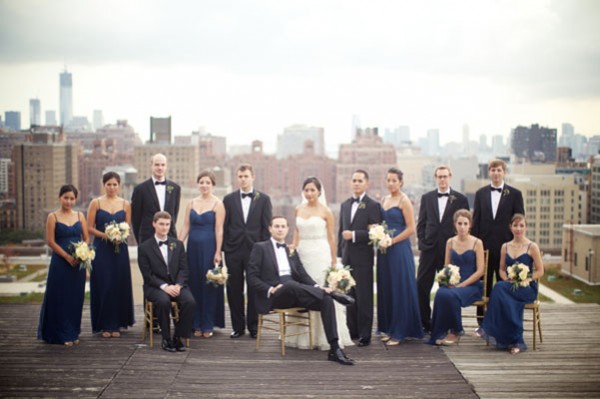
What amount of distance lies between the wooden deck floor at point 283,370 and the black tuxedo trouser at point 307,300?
394 millimetres

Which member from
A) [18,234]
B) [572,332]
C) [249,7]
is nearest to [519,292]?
[572,332]

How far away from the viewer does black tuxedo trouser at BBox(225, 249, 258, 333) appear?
7961 millimetres

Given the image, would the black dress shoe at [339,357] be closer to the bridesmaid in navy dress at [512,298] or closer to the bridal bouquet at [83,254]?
the bridesmaid in navy dress at [512,298]

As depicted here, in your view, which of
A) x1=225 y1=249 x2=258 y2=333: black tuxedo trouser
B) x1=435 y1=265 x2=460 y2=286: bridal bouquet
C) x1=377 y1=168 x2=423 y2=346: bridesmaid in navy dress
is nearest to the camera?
x1=435 y1=265 x2=460 y2=286: bridal bouquet

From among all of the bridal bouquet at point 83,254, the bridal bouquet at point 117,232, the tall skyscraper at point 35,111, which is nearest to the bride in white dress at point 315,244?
the bridal bouquet at point 117,232

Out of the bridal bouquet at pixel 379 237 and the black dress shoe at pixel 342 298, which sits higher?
the bridal bouquet at pixel 379 237

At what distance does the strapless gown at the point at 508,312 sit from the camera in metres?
7.28

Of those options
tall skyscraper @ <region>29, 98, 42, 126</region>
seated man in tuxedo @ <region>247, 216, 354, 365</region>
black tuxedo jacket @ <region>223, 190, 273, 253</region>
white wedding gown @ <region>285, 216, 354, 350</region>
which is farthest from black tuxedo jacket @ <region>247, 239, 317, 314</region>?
tall skyscraper @ <region>29, 98, 42, 126</region>

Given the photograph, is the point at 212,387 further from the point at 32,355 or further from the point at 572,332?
the point at 572,332

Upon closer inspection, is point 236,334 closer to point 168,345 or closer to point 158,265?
point 168,345

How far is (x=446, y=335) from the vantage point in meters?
7.57

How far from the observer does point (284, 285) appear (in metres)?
7.13

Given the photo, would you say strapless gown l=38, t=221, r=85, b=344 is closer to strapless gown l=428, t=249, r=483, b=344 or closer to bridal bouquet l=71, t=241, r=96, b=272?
bridal bouquet l=71, t=241, r=96, b=272

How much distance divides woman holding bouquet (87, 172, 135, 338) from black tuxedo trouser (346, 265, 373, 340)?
265cm
